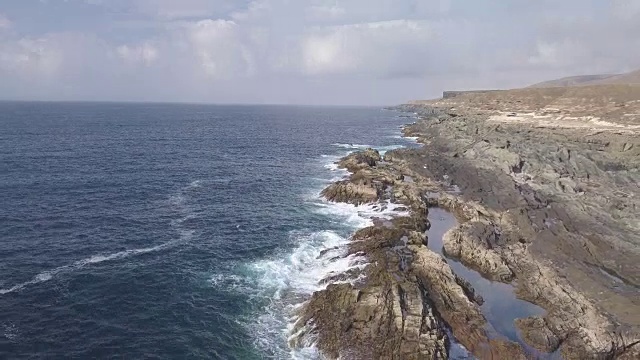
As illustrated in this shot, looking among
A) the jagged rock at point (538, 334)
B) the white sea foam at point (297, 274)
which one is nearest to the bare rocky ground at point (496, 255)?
the jagged rock at point (538, 334)

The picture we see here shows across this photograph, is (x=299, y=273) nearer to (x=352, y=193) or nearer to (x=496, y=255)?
(x=496, y=255)

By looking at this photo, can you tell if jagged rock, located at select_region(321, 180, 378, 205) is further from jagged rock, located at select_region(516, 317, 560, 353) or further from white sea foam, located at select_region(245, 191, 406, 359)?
jagged rock, located at select_region(516, 317, 560, 353)

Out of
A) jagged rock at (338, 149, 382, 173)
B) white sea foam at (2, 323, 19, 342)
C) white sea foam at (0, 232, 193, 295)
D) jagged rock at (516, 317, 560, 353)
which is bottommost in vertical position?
jagged rock at (516, 317, 560, 353)

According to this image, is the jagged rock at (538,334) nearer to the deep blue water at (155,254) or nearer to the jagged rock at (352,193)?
the deep blue water at (155,254)

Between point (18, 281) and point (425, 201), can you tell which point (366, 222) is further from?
point (18, 281)

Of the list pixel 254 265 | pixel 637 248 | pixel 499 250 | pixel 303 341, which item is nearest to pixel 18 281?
pixel 254 265

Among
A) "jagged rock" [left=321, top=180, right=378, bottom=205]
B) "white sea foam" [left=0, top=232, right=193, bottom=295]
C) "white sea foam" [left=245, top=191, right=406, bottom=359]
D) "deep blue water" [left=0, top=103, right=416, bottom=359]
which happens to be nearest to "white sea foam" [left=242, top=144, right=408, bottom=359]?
"white sea foam" [left=245, top=191, right=406, bottom=359]
